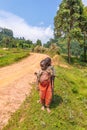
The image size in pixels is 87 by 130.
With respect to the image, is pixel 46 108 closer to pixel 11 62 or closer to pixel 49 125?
pixel 49 125

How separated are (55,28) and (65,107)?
1484 inches

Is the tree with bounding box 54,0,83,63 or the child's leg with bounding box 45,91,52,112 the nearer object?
the child's leg with bounding box 45,91,52,112

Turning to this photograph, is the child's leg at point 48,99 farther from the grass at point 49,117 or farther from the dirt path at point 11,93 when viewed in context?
the dirt path at point 11,93

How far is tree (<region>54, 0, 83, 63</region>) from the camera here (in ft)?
163

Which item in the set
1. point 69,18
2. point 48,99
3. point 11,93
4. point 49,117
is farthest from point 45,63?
point 69,18

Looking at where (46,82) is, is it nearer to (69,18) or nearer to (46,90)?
(46,90)

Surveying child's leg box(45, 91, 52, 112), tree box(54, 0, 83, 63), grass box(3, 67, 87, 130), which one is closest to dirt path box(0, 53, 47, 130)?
grass box(3, 67, 87, 130)

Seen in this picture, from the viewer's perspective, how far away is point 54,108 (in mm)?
14523

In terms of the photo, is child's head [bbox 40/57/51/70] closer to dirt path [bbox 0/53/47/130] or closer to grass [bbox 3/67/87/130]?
grass [bbox 3/67/87/130]

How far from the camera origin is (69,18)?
49.8 meters

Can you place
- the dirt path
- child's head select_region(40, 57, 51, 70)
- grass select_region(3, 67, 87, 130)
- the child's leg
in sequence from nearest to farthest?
grass select_region(3, 67, 87, 130) → the child's leg → child's head select_region(40, 57, 51, 70) → the dirt path

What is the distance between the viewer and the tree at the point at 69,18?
49.6m

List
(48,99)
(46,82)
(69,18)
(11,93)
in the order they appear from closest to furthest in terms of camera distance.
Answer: (46,82) → (48,99) → (11,93) → (69,18)

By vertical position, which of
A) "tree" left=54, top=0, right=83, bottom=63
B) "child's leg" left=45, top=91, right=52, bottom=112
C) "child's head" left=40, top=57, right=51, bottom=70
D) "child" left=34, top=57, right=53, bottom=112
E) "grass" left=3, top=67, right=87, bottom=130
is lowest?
"grass" left=3, top=67, right=87, bottom=130
